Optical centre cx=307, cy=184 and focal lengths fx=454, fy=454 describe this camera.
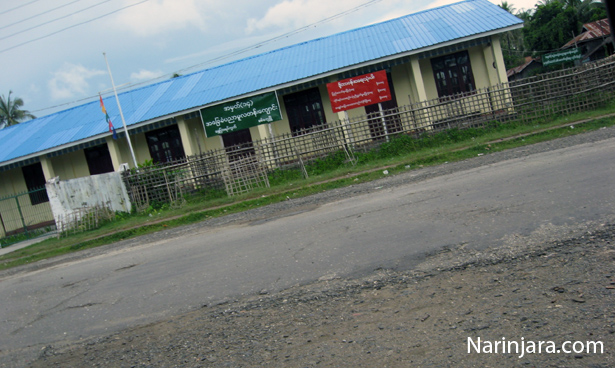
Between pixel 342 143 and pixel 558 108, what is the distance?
292 inches

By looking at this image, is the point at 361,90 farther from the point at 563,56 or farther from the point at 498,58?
the point at 563,56

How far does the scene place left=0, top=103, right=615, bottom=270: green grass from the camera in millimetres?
12523

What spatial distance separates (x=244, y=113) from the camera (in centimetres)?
1842

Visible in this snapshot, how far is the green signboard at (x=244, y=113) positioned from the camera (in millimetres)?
18359

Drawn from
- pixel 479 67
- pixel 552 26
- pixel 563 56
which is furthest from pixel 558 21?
pixel 479 67

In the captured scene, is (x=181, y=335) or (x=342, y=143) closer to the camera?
(x=181, y=335)

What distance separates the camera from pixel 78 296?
21.2 feet

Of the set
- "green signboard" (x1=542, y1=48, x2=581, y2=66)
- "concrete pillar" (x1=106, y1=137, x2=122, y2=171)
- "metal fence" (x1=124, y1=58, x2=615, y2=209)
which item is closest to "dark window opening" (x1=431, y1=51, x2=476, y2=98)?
"metal fence" (x1=124, y1=58, x2=615, y2=209)

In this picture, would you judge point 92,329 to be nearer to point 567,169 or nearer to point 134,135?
point 567,169

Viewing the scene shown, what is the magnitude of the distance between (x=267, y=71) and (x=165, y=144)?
6.25m

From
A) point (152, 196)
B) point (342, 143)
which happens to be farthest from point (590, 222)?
point (152, 196)

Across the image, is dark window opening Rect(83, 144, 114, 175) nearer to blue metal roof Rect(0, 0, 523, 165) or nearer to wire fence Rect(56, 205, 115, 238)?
blue metal roof Rect(0, 0, 523, 165)

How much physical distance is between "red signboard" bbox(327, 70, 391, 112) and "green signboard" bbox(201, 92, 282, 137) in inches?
104

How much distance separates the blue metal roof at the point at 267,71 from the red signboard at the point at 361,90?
2567 millimetres
